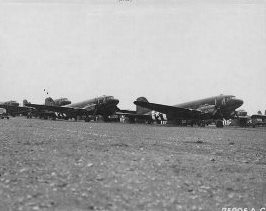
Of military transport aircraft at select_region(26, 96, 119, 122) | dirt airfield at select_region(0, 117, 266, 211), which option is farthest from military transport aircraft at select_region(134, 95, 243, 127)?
dirt airfield at select_region(0, 117, 266, 211)

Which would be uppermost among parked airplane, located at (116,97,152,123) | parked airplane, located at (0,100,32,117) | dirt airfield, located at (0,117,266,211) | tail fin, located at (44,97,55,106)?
tail fin, located at (44,97,55,106)

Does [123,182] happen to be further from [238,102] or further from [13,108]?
[13,108]

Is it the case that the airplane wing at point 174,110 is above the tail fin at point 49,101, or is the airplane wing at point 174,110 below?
below

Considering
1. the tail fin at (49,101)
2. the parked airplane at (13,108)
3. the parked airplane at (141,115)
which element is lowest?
the parked airplane at (141,115)

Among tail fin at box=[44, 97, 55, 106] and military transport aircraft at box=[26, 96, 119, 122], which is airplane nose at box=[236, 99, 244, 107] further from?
tail fin at box=[44, 97, 55, 106]

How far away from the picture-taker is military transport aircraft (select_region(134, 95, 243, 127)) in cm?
4409

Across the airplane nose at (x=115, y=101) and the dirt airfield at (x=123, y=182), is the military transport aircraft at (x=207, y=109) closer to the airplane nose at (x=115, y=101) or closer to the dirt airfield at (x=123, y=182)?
the airplane nose at (x=115, y=101)

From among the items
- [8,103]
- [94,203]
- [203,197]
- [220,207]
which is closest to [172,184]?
[203,197]

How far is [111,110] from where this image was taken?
184 ft

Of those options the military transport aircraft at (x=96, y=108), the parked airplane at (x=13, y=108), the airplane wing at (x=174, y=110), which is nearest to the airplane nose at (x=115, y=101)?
the military transport aircraft at (x=96, y=108)

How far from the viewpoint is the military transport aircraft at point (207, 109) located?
4409 cm

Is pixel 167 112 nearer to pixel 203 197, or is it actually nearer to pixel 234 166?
pixel 234 166

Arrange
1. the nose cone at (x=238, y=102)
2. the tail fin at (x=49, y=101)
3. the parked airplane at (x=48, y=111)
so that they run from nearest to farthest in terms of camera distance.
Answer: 1. the nose cone at (x=238, y=102)
2. the parked airplane at (x=48, y=111)
3. the tail fin at (x=49, y=101)

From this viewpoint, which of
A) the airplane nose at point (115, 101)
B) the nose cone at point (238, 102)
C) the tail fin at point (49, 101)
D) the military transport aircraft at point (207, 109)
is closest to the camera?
the military transport aircraft at point (207, 109)
